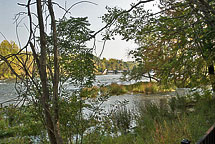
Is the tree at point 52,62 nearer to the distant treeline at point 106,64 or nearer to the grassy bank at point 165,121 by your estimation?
the distant treeline at point 106,64

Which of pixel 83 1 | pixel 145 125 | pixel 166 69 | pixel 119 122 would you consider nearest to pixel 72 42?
pixel 83 1

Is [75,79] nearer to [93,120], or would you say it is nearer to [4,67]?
[93,120]

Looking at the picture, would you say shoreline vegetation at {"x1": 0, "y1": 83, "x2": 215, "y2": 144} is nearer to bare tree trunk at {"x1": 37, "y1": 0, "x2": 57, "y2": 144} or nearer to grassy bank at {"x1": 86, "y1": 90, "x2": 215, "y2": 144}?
grassy bank at {"x1": 86, "y1": 90, "x2": 215, "y2": 144}

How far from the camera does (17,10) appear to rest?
56.8 inches

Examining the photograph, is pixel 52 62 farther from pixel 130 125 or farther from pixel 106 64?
pixel 130 125

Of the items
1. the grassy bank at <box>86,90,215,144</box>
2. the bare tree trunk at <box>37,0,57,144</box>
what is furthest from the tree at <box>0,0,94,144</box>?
the grassy bank at <box>86,90,215,144</box>

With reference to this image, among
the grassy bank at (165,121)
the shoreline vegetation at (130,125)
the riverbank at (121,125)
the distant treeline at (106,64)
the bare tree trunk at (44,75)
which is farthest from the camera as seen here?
the grassy bank at (165,121)

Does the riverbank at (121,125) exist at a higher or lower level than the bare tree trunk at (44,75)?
lower

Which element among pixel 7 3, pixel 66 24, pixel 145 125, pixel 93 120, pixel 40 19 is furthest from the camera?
pixel 145 125

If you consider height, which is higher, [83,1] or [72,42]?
[83,1]

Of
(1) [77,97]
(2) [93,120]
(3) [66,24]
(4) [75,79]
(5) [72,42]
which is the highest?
(3) [66,24]

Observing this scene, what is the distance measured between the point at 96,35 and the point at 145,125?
3.01 meters

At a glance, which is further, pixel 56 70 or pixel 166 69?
pixel 166 69

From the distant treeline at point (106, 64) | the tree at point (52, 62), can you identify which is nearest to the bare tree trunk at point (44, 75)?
the tree at point (52, 62)
